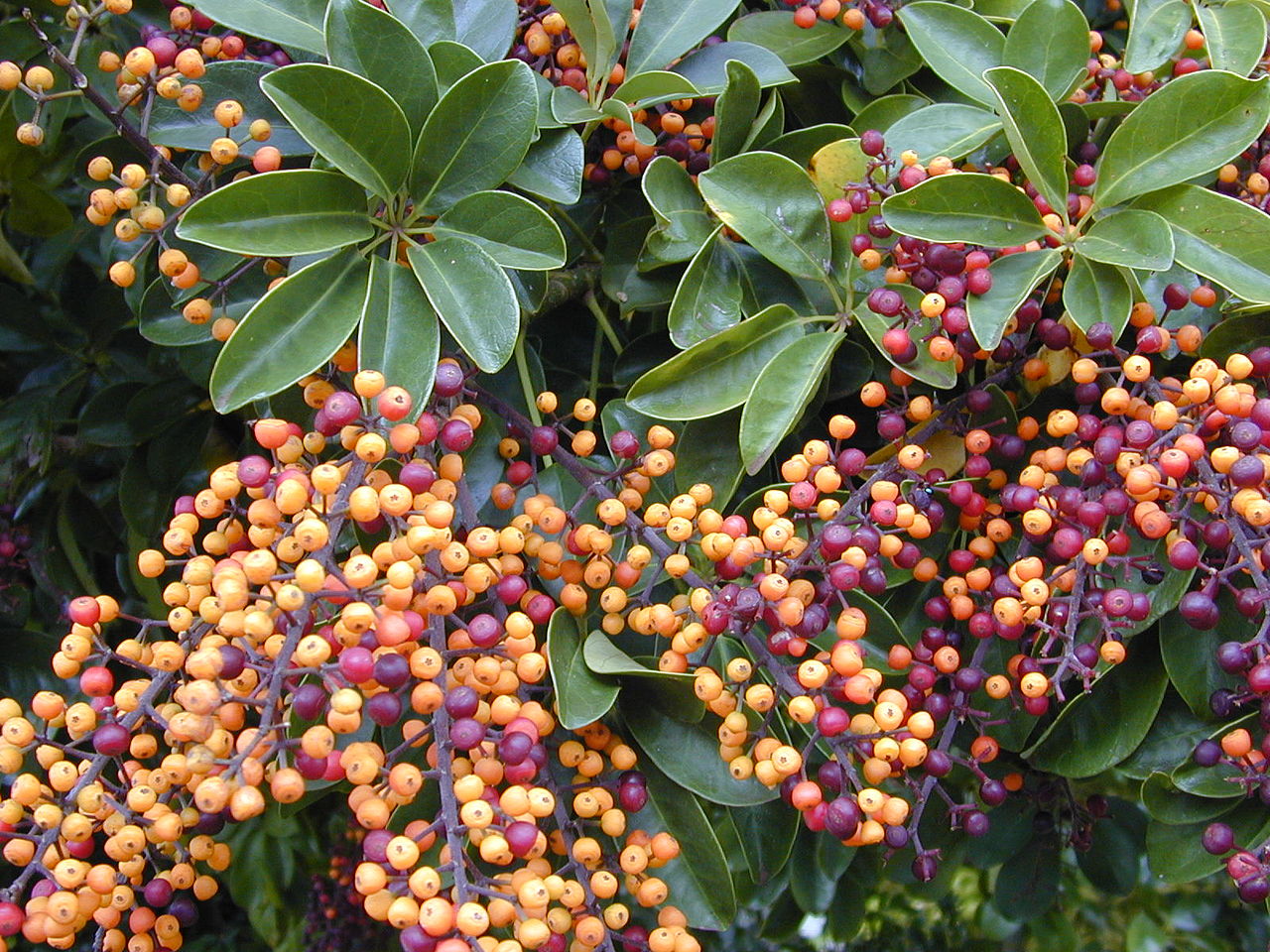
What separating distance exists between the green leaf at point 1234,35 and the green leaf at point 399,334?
3.42 feet

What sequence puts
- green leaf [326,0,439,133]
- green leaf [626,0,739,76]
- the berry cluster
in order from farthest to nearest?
green leaf [626,0,739,76] < green leaf [326,0,439,133] < the berry cluster

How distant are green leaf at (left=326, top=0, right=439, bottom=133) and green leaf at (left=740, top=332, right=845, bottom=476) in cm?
51

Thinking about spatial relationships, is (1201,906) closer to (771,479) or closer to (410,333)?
(771,479)

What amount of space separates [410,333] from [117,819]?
1.84 ft

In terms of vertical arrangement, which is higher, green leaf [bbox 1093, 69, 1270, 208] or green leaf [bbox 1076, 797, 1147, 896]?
green leaf [bbox 1093, 69, 1270, 208]

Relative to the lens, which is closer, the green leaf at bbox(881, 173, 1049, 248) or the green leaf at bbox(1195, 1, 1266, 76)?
the green leaf at bbox(881, 173, 1049, 248)

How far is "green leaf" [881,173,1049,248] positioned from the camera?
3.81ft

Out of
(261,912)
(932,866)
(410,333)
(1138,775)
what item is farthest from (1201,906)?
(410,333)

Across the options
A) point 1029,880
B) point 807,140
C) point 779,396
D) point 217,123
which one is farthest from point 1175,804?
point 217,123

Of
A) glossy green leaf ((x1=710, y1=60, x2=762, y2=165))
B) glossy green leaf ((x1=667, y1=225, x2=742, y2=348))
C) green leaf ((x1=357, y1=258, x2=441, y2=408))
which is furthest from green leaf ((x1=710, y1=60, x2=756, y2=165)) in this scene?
green leaf ((x1=357, y1=258, x2=441, y2=408))

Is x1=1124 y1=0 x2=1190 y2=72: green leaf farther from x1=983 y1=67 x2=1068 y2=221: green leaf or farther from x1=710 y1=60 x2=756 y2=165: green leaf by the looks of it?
x1=710 y1=60 x2=756 y2=165: green leaf

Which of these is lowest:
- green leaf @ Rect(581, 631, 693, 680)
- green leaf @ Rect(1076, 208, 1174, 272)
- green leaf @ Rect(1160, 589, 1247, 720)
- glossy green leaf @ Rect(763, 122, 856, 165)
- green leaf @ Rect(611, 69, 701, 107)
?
green leaf @ Rect(1160, 589, 1247, 720)

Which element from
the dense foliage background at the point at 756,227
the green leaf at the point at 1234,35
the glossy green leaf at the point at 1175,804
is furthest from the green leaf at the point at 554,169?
the glossy green leaf at the point at 1175,804

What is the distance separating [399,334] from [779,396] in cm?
44
